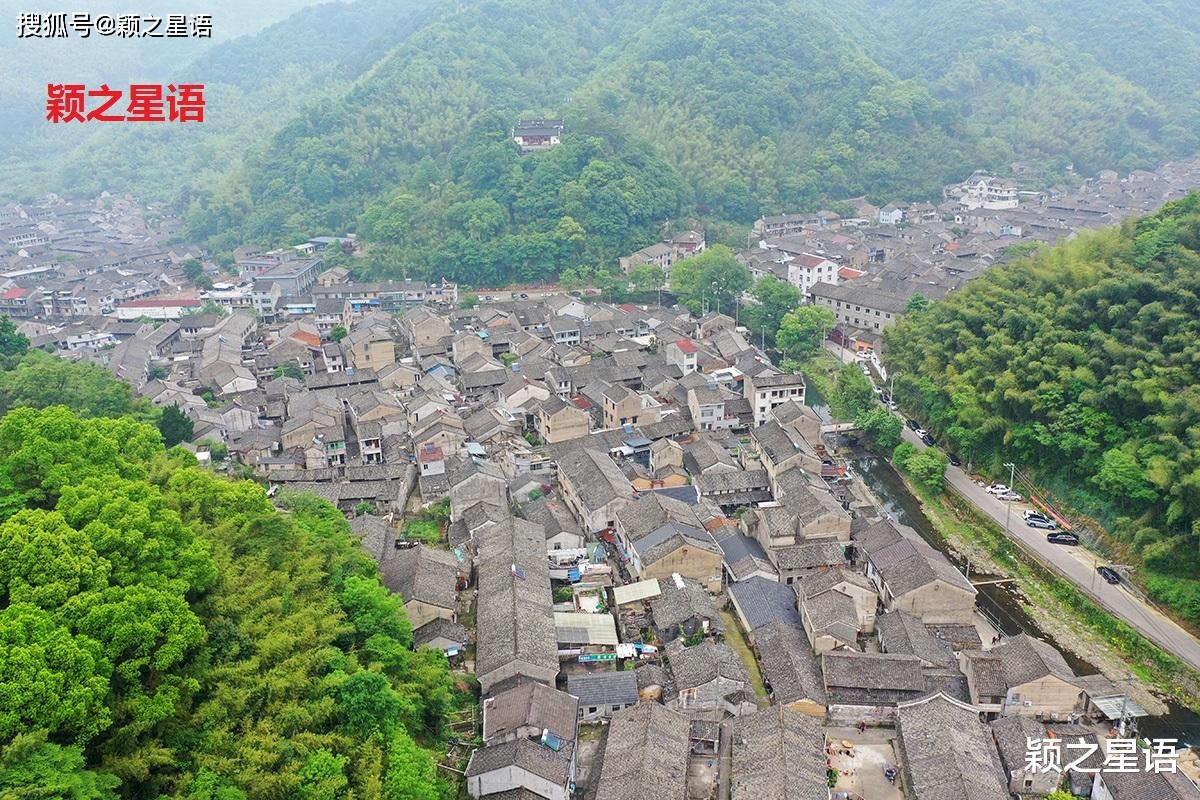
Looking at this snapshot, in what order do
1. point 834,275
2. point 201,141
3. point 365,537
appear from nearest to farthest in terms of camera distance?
point 365,537
point 834,275
point 201,141

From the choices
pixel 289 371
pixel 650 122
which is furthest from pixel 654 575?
pixel 650 122

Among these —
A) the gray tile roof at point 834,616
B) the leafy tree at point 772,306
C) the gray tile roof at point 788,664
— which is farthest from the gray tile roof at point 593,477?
the leafy tree at point 772,306

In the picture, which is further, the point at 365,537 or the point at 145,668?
the point at 365,537

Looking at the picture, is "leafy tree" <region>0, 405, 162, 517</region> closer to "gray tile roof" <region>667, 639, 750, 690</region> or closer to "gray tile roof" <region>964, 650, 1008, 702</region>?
"gray tile roof" <region>667, 639, 750, 690</region>

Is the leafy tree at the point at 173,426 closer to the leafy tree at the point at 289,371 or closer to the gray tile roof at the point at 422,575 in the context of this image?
the leafy tree at the point at 289,371

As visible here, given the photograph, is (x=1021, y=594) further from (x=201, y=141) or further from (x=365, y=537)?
(x=201, y=141)

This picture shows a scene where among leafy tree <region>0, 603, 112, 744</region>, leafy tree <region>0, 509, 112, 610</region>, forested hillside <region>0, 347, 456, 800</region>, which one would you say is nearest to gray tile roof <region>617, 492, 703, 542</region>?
forested hillside <region>0, 347, 456, 800</region>

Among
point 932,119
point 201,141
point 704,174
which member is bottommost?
point 201,141

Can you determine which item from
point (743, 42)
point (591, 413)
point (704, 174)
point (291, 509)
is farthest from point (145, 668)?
point (743, 42)
